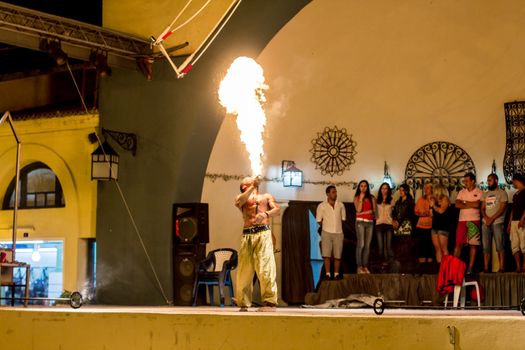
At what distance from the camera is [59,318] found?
9.11 metres

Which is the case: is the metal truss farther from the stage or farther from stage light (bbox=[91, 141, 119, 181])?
the stage

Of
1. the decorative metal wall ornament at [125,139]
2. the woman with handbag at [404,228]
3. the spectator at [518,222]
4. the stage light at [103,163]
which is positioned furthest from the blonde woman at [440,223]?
the stage light at [103,163]

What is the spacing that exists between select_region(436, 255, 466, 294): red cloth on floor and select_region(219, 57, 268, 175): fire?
3046 mm

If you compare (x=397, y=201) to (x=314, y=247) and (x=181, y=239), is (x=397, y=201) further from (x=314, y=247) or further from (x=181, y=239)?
(x=181, y=239)

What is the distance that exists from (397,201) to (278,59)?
3208mm

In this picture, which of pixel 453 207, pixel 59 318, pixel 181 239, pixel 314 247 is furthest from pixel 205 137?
pixel 59 318

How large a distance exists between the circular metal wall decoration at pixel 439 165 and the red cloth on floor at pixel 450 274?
9.78 feet

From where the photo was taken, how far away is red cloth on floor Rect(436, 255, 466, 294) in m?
12.0

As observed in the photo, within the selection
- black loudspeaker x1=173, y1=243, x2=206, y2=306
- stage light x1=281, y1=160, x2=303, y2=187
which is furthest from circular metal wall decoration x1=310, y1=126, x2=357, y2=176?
black loudspeaker x1=173, y1=243, x2=206, y2=306

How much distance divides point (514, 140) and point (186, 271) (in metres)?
5.83

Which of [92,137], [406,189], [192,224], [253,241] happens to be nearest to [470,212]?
[406,189]

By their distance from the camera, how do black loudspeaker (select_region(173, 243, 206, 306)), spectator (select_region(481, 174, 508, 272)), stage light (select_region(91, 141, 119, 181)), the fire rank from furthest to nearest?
stage light (select_region(91, 141, 119, 181)) → black loudspeaker (select_region(173, 243, 206, 306)) → spectator (select_region(481, 174, 508, 272)) → the fire

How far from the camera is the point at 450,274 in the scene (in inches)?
478

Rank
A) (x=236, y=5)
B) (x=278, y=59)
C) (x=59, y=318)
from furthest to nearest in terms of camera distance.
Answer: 1. (x=278, y=59)
2. (x=236, y=5)
3. (x=59, y=318)
